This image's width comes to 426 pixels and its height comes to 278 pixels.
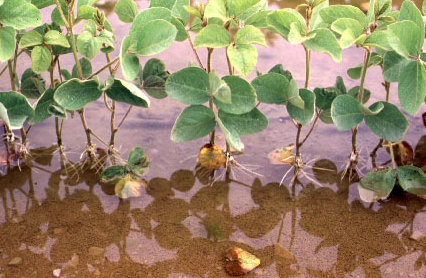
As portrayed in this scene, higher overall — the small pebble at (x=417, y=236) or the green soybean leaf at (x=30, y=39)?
the green soybean leaf at (x=30, y=39)

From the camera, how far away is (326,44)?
150cm

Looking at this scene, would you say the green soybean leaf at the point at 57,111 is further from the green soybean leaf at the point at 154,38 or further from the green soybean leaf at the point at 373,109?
the green soybean leaf at the point at 373,109

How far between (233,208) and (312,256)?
11.5 inches

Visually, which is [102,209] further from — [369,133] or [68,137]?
[369,133]

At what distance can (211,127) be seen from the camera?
1.61 metres

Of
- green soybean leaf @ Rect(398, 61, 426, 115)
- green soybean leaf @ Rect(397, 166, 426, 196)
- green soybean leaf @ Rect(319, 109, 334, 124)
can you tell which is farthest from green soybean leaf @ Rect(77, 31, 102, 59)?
green soybean leaf @ Rect(397, 166, 426, 196)

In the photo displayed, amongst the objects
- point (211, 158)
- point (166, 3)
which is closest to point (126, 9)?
point (166, 3)

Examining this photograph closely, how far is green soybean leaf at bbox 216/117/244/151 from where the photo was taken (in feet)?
4.84

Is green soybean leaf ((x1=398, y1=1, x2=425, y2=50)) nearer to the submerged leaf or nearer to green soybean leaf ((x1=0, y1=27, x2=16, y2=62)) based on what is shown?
the submerged leaf

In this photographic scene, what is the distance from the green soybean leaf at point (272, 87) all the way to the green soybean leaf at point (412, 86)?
32cm

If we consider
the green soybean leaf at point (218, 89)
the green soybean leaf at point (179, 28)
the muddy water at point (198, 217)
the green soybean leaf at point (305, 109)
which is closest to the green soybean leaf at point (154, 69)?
the green soybean leaf at point (179, 28)

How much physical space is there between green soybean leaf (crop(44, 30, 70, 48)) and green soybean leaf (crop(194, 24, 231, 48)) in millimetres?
376

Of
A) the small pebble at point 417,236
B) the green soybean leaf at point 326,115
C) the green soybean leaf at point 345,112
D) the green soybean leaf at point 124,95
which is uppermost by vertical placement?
the green soybean leaf at point 124,95

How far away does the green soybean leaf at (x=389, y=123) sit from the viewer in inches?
62.1
